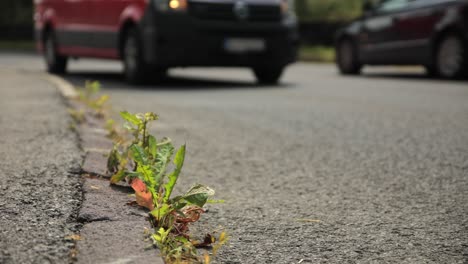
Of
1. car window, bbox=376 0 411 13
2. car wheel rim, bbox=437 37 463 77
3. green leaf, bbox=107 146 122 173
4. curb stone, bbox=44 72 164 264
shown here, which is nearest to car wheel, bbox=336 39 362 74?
car window, bbox=376 0 411 13

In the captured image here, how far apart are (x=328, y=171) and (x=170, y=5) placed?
19.7ft

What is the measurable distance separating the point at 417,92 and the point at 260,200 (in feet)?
21.2

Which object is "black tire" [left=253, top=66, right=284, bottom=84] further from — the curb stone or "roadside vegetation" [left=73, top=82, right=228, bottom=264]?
"roadside vegetation" [left=73, top=82, right=228, bottom=264]

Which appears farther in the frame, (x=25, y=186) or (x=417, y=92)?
(x=417, y=92)

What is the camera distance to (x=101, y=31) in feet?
35.6

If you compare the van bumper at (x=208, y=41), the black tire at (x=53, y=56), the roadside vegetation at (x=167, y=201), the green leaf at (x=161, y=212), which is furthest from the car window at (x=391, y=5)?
the green leaf at (x=161, y=212)

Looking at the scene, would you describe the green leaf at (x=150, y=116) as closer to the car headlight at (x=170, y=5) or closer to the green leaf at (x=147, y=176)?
the green leaf at (x=147, y=176)

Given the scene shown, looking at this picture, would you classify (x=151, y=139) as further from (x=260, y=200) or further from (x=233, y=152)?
(x=233, y=152)

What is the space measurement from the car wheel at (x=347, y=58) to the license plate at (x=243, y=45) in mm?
3564

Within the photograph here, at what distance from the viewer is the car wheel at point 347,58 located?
44.5ft

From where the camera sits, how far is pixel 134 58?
32.9 ft

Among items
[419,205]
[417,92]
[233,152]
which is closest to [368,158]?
[233,152]

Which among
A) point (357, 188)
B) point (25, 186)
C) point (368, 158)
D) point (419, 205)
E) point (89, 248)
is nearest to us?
point (89, 248)

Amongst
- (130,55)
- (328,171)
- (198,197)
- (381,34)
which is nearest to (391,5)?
(381,34)
